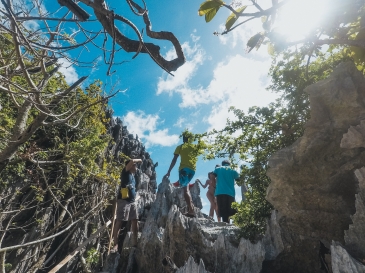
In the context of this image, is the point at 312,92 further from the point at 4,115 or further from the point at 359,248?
the point at 4,115

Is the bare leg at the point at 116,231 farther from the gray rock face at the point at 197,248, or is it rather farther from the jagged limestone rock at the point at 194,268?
the jagged limestone rock at the point at 194,268

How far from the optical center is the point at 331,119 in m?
4.98

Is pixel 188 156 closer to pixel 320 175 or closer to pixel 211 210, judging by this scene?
pixel 211 210

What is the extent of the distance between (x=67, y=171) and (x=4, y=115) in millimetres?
2778

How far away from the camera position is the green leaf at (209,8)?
2588 mm

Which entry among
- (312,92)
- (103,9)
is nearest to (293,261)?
(312,92)

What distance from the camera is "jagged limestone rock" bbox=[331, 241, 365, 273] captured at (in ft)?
9.18

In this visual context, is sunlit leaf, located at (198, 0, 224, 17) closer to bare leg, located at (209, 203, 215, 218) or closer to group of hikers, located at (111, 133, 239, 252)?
group of hikers, located at (111, 133, 239, 252)

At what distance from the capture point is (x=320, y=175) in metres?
5.01

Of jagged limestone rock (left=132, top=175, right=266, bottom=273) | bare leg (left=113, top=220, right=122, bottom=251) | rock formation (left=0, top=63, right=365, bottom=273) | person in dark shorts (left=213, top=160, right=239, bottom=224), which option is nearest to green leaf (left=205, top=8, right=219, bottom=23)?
rock formation (left=0, top=63, right=365, bottom=273)

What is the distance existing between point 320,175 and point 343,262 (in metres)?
2.38

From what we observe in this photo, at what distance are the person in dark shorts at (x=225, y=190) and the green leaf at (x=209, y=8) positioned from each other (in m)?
6.97

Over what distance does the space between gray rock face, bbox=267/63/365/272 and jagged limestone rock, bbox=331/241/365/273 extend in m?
1.95

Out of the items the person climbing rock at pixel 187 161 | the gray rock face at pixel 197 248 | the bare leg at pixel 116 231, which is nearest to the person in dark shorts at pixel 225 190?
the gray rock face at pixel 197 248
